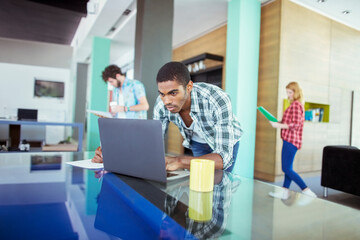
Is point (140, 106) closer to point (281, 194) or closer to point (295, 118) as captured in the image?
point (295, 118)

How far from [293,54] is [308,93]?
0.83 meters

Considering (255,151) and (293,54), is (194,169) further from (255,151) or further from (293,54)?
(293,54)

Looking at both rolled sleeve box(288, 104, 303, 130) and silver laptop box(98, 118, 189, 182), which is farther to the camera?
rolled sleeve box(288, 104, 303, 130)

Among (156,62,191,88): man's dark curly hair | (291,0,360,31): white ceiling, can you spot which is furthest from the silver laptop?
(291,0,360,31): white ceiling

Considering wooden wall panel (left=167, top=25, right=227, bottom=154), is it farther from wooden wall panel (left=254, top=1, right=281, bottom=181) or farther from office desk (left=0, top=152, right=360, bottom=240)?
office desk (left=0, top=152, right=360, bottom=240)

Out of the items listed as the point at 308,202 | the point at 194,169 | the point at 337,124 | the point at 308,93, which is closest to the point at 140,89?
the point at 194,169

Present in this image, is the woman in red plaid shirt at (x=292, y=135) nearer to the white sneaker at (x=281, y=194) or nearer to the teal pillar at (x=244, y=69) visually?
the teal pillar at (x=244, y=69)

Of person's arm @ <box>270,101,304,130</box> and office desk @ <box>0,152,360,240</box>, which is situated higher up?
person's arm @ <box>270,101,304,130</box>

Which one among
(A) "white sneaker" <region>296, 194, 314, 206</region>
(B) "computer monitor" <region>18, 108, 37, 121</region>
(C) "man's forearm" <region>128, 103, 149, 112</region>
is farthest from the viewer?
(B) "computer monitor" <region>18, 108, 37, 121</region>

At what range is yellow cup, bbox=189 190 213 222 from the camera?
53cm

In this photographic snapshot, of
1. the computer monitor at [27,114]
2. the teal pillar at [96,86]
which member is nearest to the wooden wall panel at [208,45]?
the teal pillar at [96,86]

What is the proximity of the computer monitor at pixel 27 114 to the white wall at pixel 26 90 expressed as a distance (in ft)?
2.44

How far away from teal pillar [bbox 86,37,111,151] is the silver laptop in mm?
5759

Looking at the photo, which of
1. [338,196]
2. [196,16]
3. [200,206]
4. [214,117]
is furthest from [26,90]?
[338,196]
